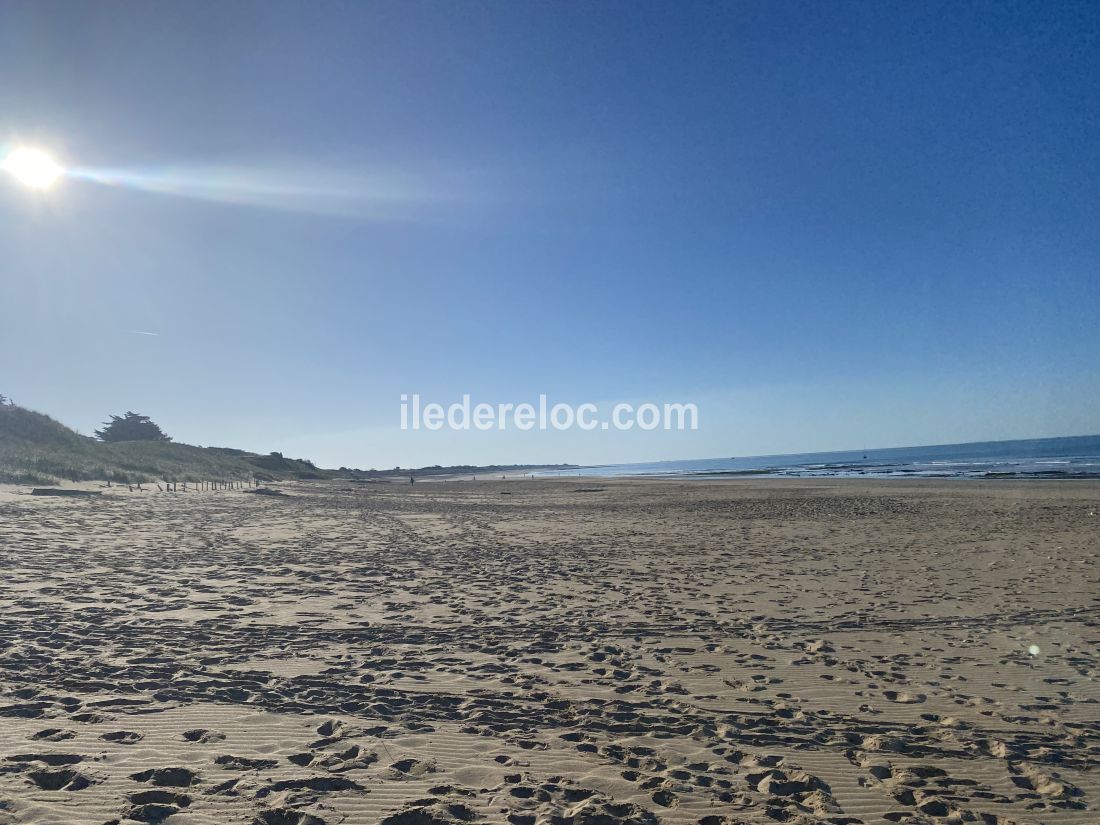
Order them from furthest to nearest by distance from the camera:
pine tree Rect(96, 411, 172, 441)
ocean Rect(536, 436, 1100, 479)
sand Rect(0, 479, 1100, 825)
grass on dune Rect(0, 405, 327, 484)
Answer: pine tree Rect(96, 411, 172, 441), ocean Rect(536, 436, 1100, 479), grass on dune Rect(0, 405, 327, 484), sand Rect(0, 479, 1100, 825)

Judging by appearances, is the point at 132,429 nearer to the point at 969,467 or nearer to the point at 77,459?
the point at 77,459

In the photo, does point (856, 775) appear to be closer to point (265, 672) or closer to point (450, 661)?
point (450, 661)

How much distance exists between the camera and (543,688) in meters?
5.96

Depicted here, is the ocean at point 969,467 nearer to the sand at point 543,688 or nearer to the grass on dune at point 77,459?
the sand at point 543,688

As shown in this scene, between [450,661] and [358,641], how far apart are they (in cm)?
139

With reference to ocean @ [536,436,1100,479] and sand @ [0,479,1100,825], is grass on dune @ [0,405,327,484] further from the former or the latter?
ocean @ [536,436,1100,479]

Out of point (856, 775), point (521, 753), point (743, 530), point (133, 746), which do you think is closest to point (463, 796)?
point (521, 753)

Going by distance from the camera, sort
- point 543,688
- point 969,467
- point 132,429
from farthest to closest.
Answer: point 132,429 → point 969,467 → point 543,688

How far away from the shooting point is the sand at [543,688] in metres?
3.93

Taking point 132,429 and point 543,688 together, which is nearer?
point 543,688

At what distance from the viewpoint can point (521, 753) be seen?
4.56m

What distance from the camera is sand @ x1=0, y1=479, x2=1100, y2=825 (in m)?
3.93

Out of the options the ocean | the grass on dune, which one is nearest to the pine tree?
the grass on dune

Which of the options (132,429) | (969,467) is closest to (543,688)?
(969,467)
